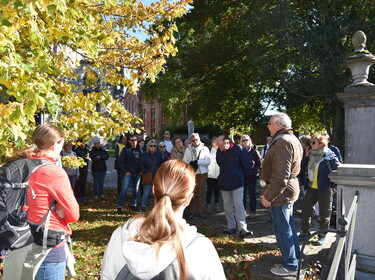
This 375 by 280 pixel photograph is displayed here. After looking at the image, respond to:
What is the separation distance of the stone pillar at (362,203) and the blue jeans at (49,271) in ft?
10.9

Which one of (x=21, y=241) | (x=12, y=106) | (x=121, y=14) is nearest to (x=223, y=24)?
(x=121, y=14)

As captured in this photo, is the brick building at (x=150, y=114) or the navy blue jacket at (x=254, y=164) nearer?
the navy blue jacket at (x=254, y=164)

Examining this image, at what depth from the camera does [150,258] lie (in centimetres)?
156

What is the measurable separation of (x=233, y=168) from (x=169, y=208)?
4.92 m

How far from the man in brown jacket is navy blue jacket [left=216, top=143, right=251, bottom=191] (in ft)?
6.98

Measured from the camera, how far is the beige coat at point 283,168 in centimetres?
418

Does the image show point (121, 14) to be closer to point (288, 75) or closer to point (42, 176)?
point (42, 176)

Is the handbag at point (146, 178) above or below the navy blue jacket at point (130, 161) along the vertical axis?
below

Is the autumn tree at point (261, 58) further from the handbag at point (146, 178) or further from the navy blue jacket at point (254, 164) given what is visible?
the handbag at point (146, 178)

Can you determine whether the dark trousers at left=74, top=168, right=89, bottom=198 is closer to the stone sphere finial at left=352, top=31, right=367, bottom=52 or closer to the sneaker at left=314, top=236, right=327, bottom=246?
the sneaker at left=314, top=236, right=327, bottom=246

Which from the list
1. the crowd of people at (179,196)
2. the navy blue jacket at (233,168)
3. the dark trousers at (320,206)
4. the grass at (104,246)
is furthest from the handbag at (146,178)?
the dark trousers at (320,206)

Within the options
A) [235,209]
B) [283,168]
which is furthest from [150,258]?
[235,209]

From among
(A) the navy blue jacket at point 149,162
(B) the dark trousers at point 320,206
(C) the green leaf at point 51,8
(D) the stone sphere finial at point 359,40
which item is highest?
(D) the stone sphere finial at point 359,40

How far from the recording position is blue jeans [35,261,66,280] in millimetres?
2586
